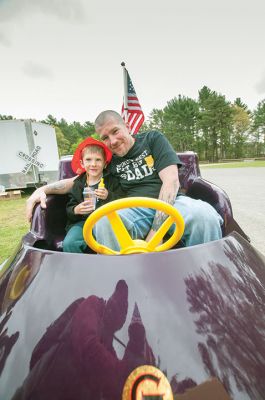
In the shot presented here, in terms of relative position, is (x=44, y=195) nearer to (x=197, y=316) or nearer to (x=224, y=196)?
(x=224, y=196)

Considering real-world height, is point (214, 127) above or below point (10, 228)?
above

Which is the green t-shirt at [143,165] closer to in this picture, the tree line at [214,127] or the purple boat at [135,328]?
the purple boat at [135,328]

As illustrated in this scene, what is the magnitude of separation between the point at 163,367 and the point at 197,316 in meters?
0.16

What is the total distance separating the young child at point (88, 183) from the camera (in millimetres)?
2037

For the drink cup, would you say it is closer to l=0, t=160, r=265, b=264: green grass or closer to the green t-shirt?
the green t-shirt

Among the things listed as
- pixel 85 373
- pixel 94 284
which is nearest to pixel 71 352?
pixel 85 373

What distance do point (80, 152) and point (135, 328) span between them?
5.68 feet

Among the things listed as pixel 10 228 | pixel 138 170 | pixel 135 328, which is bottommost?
pixel 10 228

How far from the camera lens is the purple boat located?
Result: 2.39ft

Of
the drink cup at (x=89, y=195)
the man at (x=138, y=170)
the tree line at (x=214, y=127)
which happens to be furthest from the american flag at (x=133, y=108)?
the tree line at (x=214, y=127)

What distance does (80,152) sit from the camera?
2.31 m

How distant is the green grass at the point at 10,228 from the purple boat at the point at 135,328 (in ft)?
8.86

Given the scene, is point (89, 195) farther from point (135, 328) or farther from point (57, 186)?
point (135, 328)

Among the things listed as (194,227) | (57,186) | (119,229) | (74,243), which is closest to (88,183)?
(57,186)
